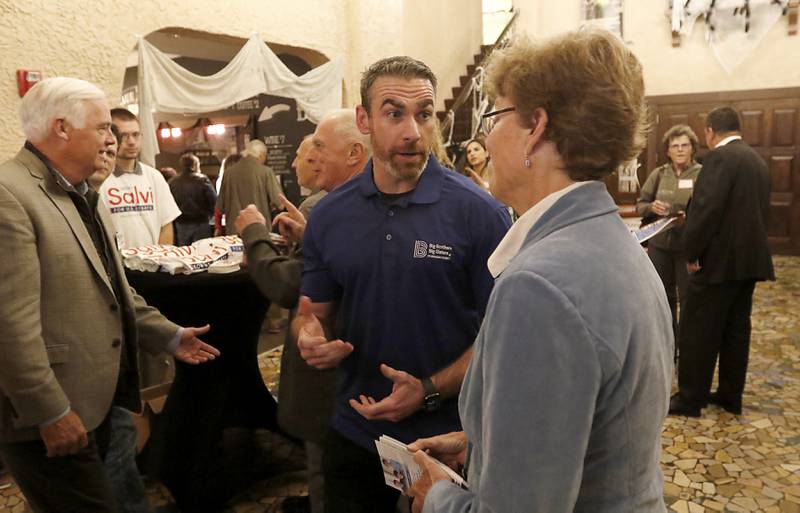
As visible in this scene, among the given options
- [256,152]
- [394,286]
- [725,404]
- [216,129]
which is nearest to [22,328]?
[394,286]

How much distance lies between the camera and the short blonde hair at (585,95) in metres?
0.91

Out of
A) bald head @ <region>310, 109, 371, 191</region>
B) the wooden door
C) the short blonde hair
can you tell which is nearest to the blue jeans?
bald head @ <region>310, 109, 371, 191</region>

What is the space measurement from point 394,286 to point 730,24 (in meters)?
9.78

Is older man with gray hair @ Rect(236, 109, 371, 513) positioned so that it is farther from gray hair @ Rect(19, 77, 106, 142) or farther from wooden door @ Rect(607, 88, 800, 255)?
wooden door @ Rect(607, 88, 800, 255)

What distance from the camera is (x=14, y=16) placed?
14.3 feet

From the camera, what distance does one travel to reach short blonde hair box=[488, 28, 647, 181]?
91 cm

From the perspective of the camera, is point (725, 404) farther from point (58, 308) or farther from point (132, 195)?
point (132, 195)

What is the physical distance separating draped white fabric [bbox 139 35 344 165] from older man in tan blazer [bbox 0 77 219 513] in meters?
3.22

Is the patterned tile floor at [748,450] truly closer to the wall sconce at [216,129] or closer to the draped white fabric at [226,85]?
the draped white fabric at [226,85]

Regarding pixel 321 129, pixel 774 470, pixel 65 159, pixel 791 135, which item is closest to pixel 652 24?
pixel 791 135

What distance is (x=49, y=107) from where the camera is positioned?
178cm

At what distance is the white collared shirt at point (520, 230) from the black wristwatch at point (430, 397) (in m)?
0.59

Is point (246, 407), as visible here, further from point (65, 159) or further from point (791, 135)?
point (791, 135)

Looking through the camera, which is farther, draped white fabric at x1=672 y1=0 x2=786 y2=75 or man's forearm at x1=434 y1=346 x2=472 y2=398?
draped white fabric at x1=672 y1=0 x2=786 y2=75
